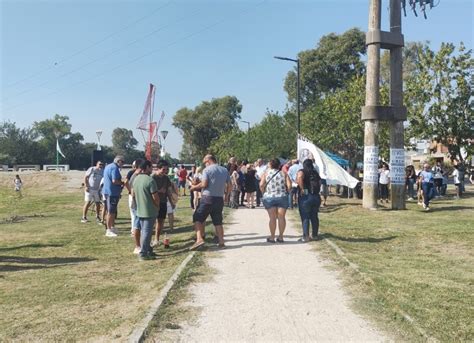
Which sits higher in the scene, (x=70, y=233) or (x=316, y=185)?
(x=316, y=185)

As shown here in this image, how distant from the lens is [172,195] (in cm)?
1044

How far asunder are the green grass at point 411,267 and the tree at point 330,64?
122 feet

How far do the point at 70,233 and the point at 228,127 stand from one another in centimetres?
6292

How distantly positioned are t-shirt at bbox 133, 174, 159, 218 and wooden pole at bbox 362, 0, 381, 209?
9.61m

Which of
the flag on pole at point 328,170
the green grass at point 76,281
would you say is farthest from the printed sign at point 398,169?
the green grass at point 76,281

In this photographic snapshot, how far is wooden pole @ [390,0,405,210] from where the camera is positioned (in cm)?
1617

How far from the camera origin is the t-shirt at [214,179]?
8914 millimetres

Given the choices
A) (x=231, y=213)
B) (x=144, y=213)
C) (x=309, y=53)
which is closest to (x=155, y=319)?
(x=144, y=213)

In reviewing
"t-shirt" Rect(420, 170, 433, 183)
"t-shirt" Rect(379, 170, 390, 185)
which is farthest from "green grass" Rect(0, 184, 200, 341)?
"t-shirt" Rect(379, 170, 390, 185)

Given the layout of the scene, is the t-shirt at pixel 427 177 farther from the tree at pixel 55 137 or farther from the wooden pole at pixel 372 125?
the tree at pixel 55 137

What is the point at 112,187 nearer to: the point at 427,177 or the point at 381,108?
the point at 381,108

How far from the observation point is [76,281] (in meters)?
6.94

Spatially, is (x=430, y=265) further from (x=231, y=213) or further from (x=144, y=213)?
(x=231, y=213)

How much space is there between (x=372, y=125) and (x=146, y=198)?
9.97 m
